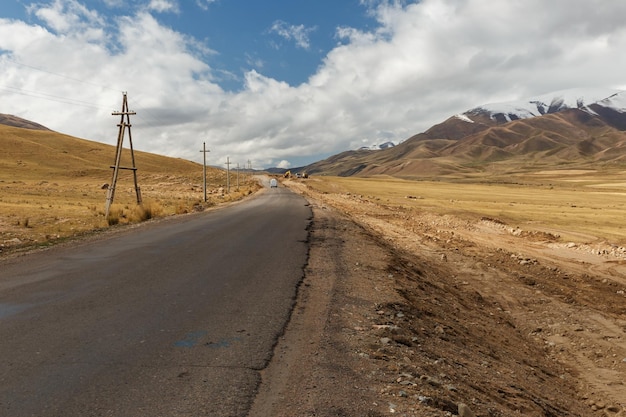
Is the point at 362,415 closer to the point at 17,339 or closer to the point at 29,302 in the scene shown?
the point at 17,339

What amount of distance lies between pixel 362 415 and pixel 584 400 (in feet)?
16.6

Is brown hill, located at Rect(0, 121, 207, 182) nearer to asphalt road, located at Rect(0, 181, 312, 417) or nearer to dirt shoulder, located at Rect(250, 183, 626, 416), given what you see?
asphalt road, located at Rect(0, 181, 312, 417)

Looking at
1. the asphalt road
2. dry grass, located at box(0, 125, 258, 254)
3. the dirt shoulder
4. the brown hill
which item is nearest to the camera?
the asphalt road

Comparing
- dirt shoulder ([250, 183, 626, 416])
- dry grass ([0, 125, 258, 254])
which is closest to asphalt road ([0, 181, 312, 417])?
dirt shoulder ([250, 183, 626, 416])

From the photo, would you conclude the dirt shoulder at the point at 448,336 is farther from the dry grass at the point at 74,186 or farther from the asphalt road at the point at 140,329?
the dry grass at the point at 74,186

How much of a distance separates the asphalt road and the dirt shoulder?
0.53 m

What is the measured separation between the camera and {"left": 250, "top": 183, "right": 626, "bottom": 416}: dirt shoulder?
4.52 meters

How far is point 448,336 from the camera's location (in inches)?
294

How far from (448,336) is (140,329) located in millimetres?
5117

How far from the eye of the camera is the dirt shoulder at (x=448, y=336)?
452 centimetres

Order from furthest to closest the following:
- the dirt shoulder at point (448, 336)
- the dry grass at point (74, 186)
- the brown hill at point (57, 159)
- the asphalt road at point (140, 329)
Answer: the brown hill at point (57, 159), the dry grass at point (74, 186), the dirt shoulder at point (448, 336), the asphalt road at point (140, 329)

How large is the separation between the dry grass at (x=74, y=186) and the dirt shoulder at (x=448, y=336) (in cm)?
1206

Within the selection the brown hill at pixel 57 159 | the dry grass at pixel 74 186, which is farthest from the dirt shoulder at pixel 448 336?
the brown hill at pixel 57 159

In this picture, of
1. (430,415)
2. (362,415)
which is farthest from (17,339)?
(430,415)
